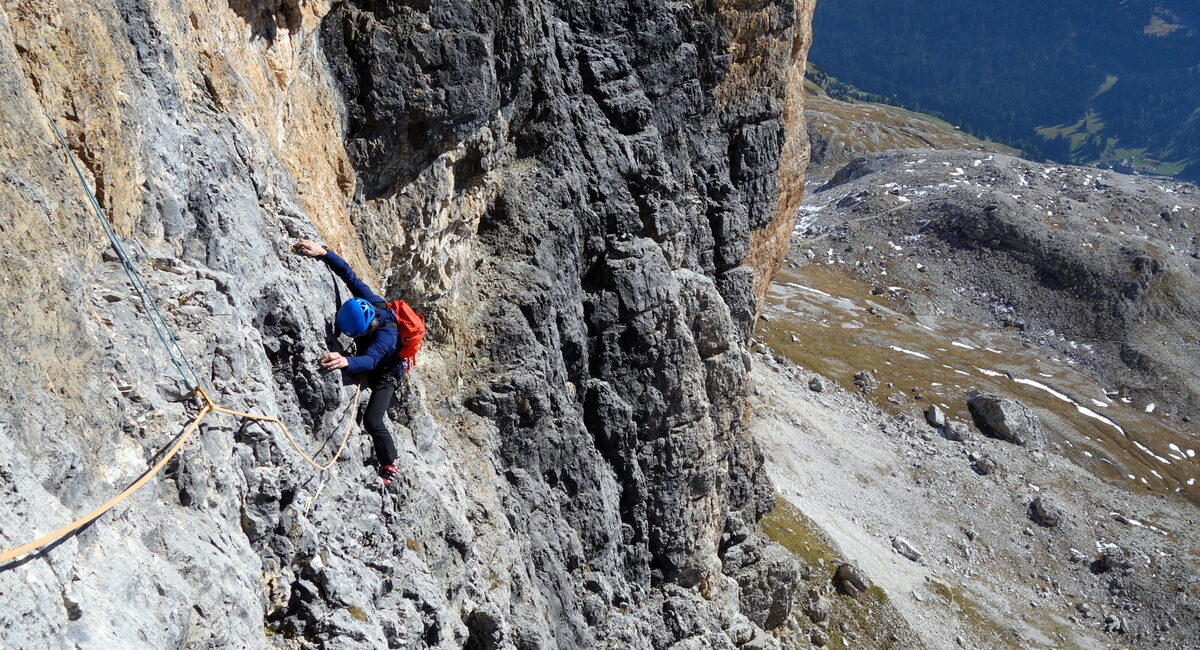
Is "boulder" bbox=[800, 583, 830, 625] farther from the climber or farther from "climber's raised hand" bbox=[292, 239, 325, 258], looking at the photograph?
"climber's raised hand" bbox=[292, 239, 325, 258]

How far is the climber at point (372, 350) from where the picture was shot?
13695mm

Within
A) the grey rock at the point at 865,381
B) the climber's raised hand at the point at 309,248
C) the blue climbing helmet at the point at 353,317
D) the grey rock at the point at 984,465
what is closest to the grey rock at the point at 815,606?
the grey rock at the point at 984,465

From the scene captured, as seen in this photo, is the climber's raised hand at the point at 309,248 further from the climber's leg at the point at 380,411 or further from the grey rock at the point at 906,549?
the grey rock at the point at 906,549

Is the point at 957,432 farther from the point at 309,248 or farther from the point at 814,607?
the point at 309,248

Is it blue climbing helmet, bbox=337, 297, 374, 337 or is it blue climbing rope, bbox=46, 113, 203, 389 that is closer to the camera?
blue climbing rope, bbox=46, 113, 203, 389

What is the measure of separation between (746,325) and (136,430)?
35771 millimetres

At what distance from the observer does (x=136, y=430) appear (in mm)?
9008

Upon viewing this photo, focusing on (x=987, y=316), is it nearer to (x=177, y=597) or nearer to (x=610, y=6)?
(x=610, y=6)

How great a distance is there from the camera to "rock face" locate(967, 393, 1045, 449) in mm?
83438

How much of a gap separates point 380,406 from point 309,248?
3.33 m

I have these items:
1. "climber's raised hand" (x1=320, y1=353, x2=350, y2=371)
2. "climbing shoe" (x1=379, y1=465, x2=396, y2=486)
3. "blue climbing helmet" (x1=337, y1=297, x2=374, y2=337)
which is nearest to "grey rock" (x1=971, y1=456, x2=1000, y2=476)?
"climbing shoe" (x1=379, y1=465, x2=396, y2=486)

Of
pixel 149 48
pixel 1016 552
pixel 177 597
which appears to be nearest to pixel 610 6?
pixel 149 48

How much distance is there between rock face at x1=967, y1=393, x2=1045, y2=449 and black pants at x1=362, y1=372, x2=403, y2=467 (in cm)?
8392

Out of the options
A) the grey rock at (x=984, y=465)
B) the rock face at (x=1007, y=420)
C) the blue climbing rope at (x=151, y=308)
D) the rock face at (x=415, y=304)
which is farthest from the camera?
the rock face at (x=1007, y=420)
